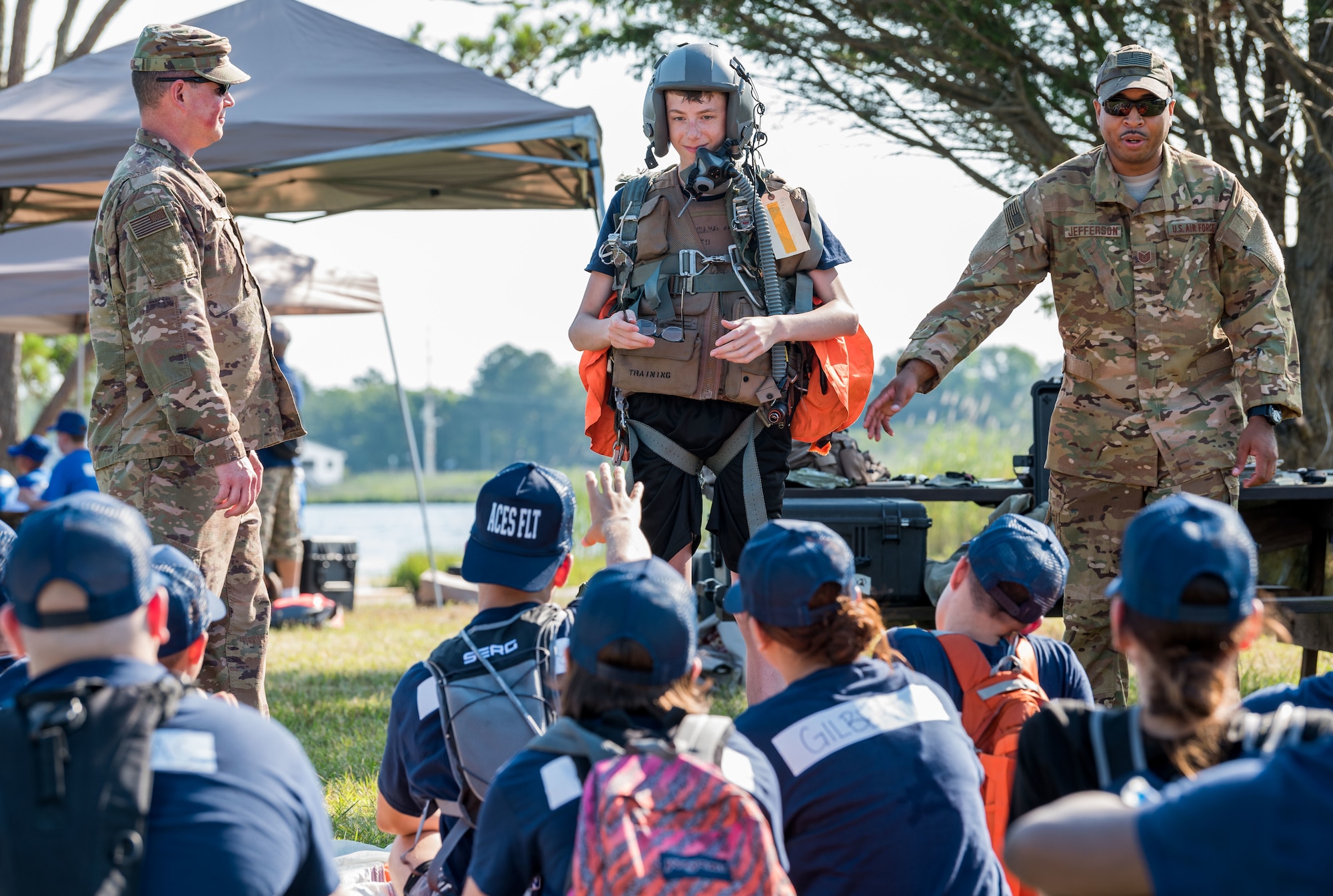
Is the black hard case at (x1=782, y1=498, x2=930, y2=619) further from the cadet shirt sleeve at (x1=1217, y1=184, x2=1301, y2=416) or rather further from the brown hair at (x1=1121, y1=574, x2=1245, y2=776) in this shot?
the brown hair at (x1=1121, y1=574, x2=1245, y2=776)

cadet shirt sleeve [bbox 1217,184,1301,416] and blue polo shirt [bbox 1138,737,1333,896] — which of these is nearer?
blue polo shirt [bbox 1138,737,1333,896]

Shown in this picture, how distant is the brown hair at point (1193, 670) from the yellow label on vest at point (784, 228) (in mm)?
2368

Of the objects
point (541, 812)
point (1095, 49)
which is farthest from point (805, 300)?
point (1095, 49)

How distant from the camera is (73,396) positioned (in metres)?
15.3

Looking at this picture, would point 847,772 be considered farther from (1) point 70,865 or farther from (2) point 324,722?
(2) point 324,722

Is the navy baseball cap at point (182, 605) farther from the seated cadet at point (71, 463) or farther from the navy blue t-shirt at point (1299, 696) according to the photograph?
the seated cadet at point (71, 463)

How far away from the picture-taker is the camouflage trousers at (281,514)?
9523mm

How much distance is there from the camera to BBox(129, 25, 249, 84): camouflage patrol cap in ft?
13.0

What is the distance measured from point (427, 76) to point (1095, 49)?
13.9ft

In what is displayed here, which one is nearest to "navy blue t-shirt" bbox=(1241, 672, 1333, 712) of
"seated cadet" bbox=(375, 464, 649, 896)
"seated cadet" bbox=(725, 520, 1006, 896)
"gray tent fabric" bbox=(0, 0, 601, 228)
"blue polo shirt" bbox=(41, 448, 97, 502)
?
"seated cadet" bbox=(725, 520, 1006, 896)

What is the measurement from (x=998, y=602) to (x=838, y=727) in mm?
720

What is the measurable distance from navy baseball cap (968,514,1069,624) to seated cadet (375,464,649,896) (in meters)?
0.86

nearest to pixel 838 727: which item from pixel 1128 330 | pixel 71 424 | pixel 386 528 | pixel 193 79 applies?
pixel 1128 330

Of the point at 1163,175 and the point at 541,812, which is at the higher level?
the point at 1163,175
